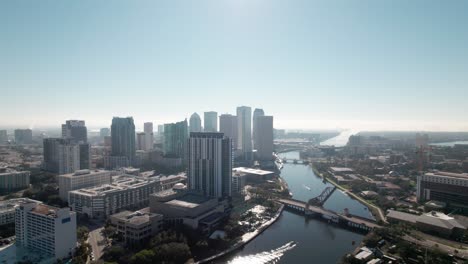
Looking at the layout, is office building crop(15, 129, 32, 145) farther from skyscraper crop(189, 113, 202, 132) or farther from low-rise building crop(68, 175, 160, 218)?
Answer: low-rise building crop(68, 175, 160, 218)

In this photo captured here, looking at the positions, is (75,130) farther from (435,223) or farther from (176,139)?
(435,223)

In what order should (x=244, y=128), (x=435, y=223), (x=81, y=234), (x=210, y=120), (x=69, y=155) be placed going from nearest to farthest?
1. (x=81, y=234)
2. (x=435, y=223)
3. (x=69, y=155)
4. (x=244, y=128)
5. (x=210, y=120)

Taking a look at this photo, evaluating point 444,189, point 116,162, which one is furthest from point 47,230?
point 444,189

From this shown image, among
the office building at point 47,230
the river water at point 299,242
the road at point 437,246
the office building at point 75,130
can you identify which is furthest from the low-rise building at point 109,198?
the office building at point 75,130

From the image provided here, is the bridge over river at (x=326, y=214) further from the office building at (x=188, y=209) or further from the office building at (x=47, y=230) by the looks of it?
the office building at (x=47, y=230)

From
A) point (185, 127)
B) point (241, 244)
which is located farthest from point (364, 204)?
point (185, 127)

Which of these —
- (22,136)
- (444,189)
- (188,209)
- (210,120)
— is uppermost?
(210,120)

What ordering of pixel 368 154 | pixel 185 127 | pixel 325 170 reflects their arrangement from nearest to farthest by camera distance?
pixel 325 170 < pixel 185 127 < pixel 368 154

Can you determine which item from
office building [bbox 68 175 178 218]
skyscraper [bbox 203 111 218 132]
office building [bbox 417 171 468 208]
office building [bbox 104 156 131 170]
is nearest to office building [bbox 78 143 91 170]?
office building [bbox 104 156 131 170]

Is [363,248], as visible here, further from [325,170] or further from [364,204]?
[325,170]
